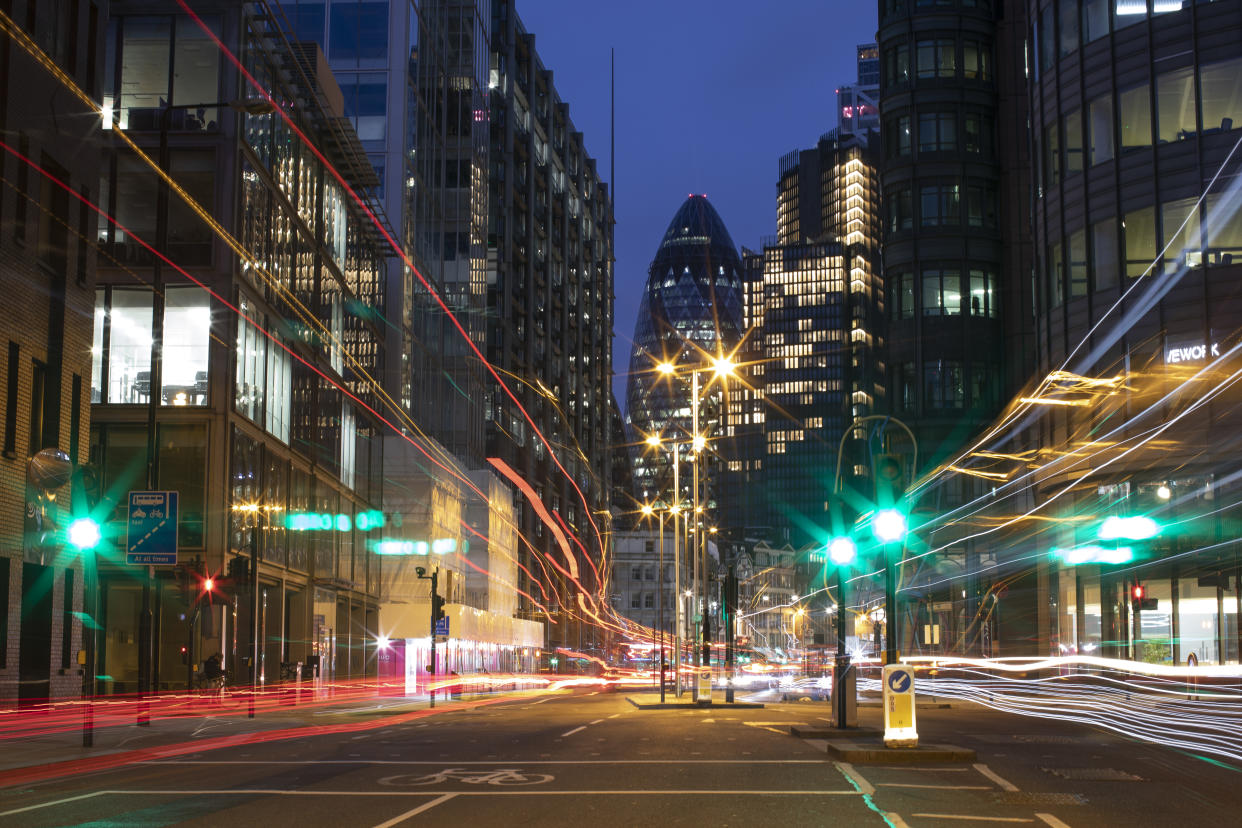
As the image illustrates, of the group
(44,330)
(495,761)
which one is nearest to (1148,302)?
(495,761)

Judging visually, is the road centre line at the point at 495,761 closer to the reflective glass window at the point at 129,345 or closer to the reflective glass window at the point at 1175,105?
the reflective glass window at the point at 129,345

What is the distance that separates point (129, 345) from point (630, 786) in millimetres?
35087

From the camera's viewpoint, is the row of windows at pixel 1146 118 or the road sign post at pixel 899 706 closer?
the road sign post at pixel 899 706

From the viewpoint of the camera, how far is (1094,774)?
59.0 ft

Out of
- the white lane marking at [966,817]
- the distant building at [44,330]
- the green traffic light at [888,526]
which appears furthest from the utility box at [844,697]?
the distant building at [44,330]

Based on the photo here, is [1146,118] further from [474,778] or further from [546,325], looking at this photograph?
[546,325]

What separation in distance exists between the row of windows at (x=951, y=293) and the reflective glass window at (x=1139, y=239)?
27.2m

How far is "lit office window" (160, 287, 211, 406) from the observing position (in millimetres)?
45906

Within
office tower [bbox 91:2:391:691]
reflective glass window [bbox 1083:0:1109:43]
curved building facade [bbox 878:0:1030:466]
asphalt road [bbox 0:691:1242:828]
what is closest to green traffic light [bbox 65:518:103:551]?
asphalt road [bbox 0:691:1242:828]

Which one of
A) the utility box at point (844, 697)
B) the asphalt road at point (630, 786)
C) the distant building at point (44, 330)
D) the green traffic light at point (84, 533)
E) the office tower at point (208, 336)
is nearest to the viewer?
the asphalt road at point (630, 786)

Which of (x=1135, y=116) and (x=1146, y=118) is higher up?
(x=1135, y=116)

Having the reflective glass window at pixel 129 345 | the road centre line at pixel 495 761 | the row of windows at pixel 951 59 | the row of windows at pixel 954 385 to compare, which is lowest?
the road centre line at pixel 495 761

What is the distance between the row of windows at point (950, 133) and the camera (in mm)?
72750

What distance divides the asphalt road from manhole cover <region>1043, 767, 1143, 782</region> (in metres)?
0.04
